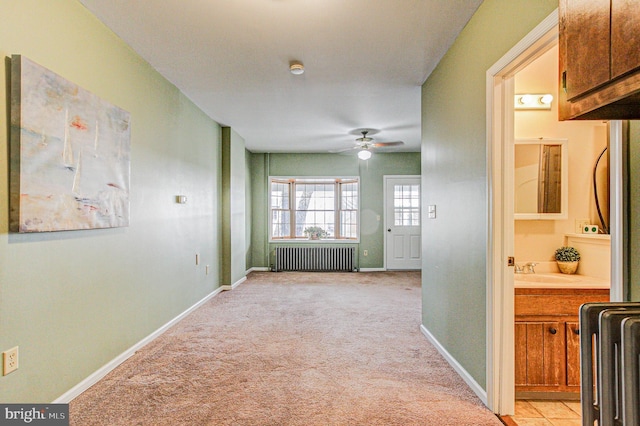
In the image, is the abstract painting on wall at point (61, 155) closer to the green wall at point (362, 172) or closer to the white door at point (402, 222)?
the green wall at point (362, 172)

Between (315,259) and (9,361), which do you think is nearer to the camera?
(9,361)

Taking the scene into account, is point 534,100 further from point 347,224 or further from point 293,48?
point 347,224

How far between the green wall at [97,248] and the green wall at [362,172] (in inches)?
133

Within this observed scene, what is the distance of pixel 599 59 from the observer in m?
0.83

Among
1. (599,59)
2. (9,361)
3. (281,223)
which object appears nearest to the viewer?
(599,59)

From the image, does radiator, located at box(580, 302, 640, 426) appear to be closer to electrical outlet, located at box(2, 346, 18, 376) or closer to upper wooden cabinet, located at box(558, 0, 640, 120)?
upper wooden cabinet, located at box(558, 0, 640, 120)

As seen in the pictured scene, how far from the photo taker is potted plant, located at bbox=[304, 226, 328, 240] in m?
7.88

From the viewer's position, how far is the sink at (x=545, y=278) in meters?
2.39

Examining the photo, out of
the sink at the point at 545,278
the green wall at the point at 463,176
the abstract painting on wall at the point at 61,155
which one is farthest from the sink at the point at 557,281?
the abstract painting on wall at the point at 61,155

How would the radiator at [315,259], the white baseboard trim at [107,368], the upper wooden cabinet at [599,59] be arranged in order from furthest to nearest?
the radiator at [315,259] → the white baseboard trim at [107,368] → the upper wooden cabinet at [599,59]

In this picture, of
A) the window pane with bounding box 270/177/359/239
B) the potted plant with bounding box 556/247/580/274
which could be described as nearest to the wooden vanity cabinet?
the potted plant with bounding box 556/247/580/274

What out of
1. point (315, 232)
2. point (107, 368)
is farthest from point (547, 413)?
point (315, 232)

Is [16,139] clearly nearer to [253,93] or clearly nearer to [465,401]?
[253,93]

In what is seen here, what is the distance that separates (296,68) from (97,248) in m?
2.22
